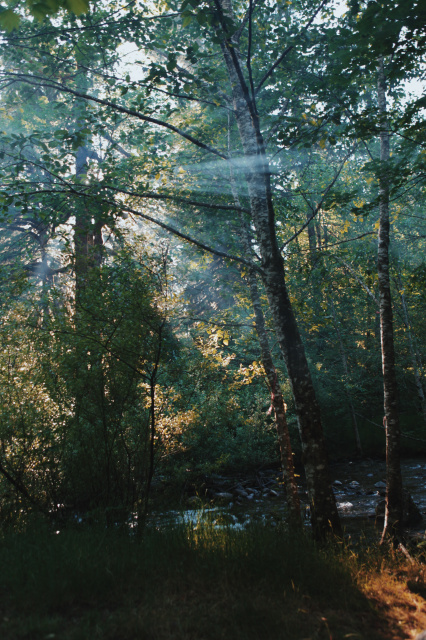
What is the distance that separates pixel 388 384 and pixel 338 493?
5.97 metres

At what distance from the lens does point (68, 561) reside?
334 cm

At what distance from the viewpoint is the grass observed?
268 cm

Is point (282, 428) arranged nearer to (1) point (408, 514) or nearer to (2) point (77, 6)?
(1) point (408, 514)

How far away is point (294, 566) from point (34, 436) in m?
4.00

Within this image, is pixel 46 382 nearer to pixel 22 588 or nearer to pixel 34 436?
pixel 34 436

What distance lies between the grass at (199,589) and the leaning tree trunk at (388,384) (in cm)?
124

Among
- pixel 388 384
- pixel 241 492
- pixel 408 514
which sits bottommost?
pixel 408 514

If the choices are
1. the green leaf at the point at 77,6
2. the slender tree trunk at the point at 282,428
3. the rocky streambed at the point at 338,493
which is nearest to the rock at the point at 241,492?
the rocky streambed at the point at 338,493

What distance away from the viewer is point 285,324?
5.13m

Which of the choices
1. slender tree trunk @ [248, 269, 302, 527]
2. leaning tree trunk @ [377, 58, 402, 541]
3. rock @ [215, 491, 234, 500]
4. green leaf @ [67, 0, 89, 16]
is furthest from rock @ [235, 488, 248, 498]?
green leaf @ [67, 0, 89, 16]

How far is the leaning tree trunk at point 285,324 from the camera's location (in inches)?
180

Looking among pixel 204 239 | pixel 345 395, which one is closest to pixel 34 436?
pixel 204 239

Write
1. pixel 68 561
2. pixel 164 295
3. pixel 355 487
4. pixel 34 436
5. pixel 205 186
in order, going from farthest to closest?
1. pixel 205 186
2. pixel 355 487
3. pixel 164 295
4. pixel 34 436
5. pixel 68 561

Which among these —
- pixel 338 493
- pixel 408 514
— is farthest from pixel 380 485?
pixel 408 514
